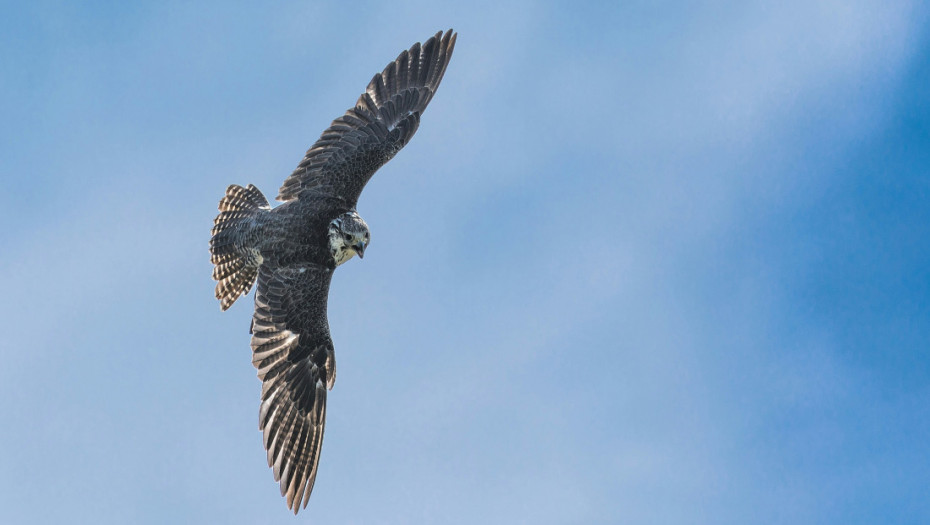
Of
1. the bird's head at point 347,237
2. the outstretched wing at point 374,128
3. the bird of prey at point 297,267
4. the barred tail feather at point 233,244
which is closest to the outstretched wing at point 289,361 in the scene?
the bird of prey at point 297,267

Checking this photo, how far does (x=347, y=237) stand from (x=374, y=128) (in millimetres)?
2777

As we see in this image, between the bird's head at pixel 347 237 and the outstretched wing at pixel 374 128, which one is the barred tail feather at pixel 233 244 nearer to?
the outstretched wing at pixel 374 128

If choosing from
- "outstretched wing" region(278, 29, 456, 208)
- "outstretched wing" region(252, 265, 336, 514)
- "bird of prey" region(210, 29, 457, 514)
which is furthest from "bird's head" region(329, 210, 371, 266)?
"outstretched wing" region(278, 29, 456, 208)

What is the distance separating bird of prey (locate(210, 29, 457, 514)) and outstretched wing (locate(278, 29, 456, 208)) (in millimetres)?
24

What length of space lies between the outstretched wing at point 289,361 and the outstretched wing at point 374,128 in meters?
1.64

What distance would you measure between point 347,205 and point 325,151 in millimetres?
1127

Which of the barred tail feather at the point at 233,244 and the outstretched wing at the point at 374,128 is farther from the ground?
the outstretched wing at the point at 374,128

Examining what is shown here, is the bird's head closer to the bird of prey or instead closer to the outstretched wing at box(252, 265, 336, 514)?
the bird of prey

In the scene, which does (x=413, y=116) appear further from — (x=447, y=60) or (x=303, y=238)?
(x=303, y=238)

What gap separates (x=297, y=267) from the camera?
55.5 ft

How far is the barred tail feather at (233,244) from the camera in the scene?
18062mm

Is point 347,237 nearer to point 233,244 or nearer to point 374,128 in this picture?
point 233,244

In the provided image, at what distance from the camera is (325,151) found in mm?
18078

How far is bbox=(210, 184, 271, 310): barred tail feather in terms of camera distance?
18062 mm
